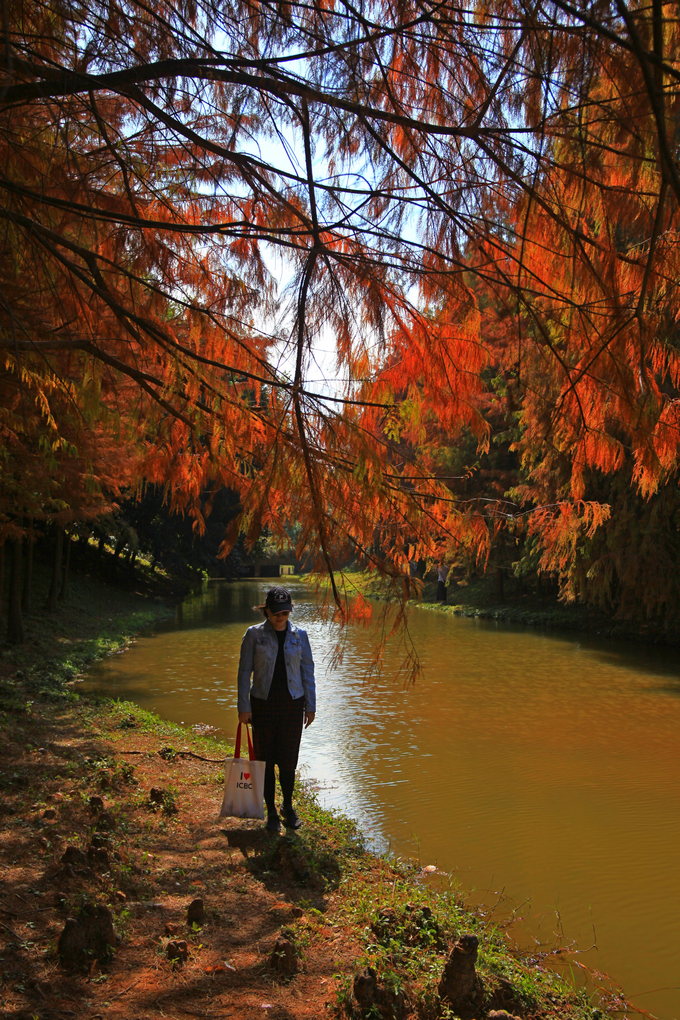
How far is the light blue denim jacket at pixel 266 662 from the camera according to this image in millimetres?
5195

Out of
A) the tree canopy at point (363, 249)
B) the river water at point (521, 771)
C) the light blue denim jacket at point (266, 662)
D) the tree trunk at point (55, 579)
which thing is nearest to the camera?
the tree canopy at point (363, 249)

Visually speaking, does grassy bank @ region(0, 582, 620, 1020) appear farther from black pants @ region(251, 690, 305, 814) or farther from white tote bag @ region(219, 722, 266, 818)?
black pants @ region(251, 690, 305, 814)

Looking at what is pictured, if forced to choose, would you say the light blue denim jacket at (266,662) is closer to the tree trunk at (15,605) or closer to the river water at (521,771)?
the river water at (521,771)

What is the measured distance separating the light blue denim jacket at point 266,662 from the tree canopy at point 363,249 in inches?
53.1

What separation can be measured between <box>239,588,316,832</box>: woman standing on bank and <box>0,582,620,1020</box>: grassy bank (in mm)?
542

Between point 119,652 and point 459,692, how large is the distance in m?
7.48

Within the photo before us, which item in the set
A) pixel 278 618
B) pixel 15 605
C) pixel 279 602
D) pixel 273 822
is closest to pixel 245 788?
pixel 273 822

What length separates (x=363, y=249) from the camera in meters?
3.47

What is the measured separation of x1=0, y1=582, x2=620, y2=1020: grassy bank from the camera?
3158 millimetres

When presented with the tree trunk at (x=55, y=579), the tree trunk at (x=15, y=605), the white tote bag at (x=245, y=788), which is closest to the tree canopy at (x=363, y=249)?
the white tote bag at (x=245, y=788)

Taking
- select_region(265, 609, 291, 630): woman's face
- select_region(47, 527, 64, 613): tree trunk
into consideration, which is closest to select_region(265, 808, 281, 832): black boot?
select_region(265, 609, 291, 630): woman's face

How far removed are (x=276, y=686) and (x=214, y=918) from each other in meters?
1.59

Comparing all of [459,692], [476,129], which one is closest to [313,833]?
[476,129]

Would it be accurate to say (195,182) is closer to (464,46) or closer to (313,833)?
(464,46)
